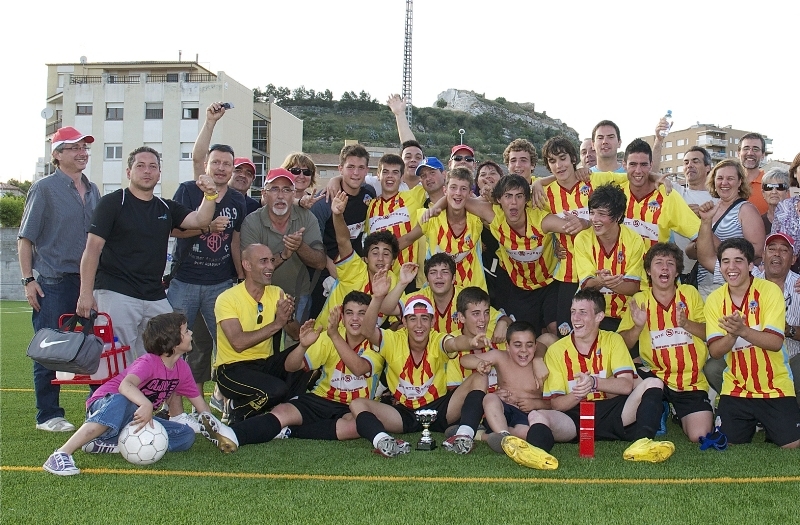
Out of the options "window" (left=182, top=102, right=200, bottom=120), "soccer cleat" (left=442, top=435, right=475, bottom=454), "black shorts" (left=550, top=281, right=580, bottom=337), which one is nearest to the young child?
"soccer cleat" (left=442, top=435, right=475, bottom=454)

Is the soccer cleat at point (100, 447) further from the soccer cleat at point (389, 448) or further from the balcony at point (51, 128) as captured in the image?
the balcony at point (51, 128)

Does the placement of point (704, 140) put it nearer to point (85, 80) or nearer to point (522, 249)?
point (85, 80)

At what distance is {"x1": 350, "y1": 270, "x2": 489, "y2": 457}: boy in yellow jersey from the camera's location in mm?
5469

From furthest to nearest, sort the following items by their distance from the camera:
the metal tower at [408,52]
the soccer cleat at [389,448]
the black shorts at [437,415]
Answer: the metal tower at [408,52] < the black shorts at [437,415] < the soccer cleat at [389,448]

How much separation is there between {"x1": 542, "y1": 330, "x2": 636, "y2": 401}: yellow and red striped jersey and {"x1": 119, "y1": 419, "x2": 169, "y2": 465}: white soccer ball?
2.74 m

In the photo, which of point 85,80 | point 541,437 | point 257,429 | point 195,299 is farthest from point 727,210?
point 85,80

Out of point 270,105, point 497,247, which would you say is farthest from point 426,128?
point 497,247

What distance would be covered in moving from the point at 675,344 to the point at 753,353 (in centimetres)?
54

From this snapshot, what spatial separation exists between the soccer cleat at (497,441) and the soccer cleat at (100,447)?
2500mm

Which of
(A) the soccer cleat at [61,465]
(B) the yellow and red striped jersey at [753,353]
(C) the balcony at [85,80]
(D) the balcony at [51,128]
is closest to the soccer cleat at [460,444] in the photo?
(B) the yellow and red striped jersey at [753,353]

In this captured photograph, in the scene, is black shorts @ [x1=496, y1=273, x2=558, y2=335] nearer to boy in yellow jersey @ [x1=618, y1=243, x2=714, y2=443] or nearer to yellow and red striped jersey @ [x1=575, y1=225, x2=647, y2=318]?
yellow and red striped jersey @ [x1=575, y1=225, x2=647, y2=318]

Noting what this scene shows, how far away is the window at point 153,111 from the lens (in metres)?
43.0

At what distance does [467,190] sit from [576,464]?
253cm

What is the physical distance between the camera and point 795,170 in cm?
607
